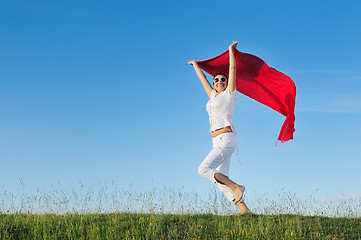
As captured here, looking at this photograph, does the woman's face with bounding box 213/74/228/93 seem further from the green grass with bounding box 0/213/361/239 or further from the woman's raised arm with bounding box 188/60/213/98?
the green grass with bounding box 0/213/361/239

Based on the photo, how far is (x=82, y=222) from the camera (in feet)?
29.2

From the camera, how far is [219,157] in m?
8.41

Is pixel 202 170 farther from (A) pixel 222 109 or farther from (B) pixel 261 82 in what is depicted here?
(B) pixel 261 82

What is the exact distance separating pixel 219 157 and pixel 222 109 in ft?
3.57

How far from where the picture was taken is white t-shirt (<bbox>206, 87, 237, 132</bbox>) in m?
8.61

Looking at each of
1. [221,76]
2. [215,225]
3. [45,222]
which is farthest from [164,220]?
[221,76]

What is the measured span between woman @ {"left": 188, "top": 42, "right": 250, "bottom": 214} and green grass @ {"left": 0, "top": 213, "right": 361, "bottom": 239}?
671 millimetres

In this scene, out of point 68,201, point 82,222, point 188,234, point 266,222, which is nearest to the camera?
point 188,234

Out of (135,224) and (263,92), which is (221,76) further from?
(135,224)

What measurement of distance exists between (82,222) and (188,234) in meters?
2.69

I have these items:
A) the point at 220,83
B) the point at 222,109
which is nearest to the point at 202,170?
the point at 222,109

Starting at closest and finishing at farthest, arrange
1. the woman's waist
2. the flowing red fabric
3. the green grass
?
the green grass → the woman's waist → the flowing red fabric

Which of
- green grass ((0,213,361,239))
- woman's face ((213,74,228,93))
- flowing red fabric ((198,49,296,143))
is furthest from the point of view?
flowing red fabric ((198,49,296,143))

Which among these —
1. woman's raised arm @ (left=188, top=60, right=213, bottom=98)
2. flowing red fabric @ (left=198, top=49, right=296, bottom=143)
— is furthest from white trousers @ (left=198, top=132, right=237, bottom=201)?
flowing red fabric @ (left=198, top=49, right=296, bottom=143)
